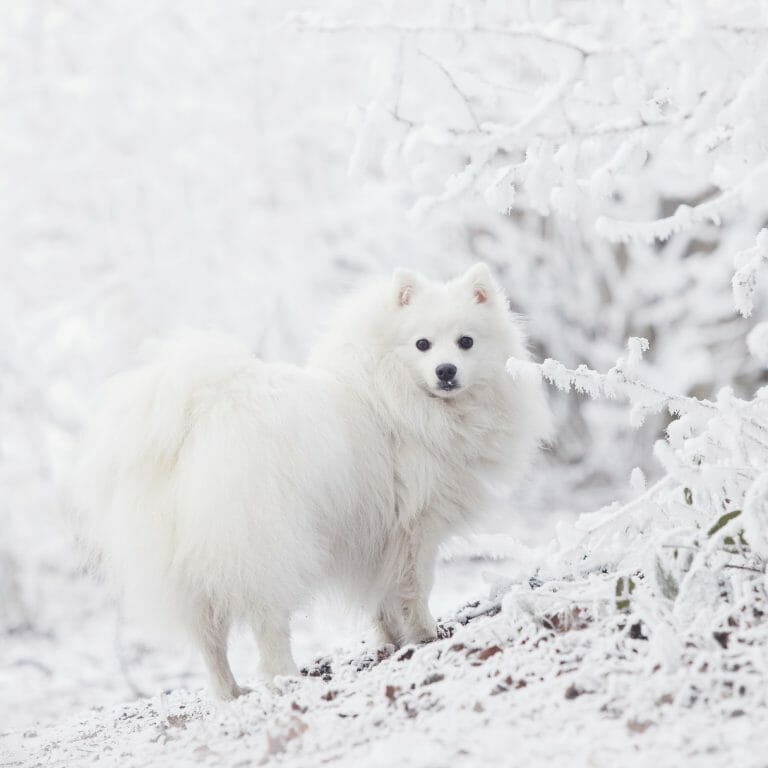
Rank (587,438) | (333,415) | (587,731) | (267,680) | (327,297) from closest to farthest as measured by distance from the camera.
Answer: (587,731) < (267,680) < (333,415) < (327,297) < (587,438)

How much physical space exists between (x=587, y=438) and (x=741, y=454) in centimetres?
874

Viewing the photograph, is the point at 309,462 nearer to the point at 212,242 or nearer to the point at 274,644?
the point at 274,644

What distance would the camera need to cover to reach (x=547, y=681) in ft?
8.95

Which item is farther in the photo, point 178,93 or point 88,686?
point 178,93

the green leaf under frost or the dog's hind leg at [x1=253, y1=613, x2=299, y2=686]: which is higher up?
the green leaf under frost

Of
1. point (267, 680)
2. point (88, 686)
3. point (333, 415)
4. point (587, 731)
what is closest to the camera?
point (587, 731)

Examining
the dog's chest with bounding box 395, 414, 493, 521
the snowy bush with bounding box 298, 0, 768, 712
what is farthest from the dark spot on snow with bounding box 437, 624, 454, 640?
the snowy bush with bounding box 298, 0, 768, 712

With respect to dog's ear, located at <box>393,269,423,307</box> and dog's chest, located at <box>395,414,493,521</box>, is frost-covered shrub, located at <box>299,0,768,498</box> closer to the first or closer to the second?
dog's ear, located at <box>393,269,423,307</box>

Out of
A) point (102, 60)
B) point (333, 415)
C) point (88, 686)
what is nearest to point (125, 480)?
point (333, 415)

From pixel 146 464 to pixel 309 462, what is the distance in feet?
1.73

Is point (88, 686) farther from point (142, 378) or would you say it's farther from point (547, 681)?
point (547, 681)

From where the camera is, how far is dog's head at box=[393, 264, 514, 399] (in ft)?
13.7

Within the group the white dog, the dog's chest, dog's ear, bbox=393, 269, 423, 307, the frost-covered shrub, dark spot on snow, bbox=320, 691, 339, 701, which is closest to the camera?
the frost-covered shrub

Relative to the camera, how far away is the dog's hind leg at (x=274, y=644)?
3.50m
